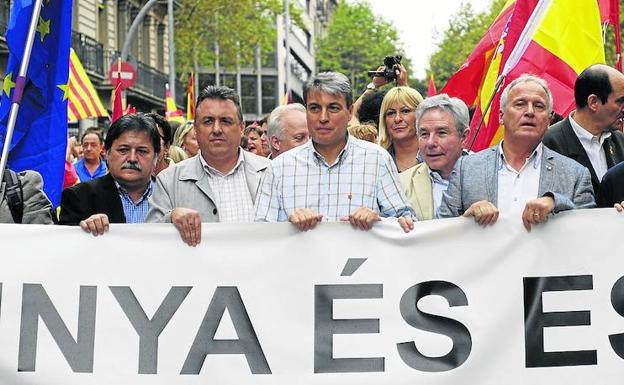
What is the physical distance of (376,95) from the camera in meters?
8.88

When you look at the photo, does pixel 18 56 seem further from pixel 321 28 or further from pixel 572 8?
pixel 321 28

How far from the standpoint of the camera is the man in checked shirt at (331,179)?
561 centimetres

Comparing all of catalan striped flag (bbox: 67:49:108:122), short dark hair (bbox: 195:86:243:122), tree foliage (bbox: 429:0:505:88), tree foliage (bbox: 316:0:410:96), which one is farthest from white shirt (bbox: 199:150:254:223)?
tree foliage (bbox: 316:0:410:96)

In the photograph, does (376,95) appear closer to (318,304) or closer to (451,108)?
(451,108)

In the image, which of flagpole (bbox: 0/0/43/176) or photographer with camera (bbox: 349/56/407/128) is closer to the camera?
flagpole (bbox: 0/0/43/176)

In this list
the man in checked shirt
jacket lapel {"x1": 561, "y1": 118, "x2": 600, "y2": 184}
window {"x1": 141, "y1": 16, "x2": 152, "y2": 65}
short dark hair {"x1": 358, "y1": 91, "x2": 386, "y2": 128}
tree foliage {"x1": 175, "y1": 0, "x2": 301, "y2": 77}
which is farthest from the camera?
window {"x1": 141, "y1": 16, "x2": 152, "y2": 65}

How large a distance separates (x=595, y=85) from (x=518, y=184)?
4.85 feet

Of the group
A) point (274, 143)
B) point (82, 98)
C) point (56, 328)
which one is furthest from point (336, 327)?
point (82, 98)

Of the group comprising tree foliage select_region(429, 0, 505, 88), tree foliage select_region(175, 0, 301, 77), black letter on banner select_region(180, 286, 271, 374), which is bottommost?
black letter on banner select_region(180, 286, 271, 374)

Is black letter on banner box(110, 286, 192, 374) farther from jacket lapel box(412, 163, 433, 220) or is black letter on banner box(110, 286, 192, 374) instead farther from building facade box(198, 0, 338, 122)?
building facade box(198, 0, 338, 122)

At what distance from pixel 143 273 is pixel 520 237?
5.29 feet

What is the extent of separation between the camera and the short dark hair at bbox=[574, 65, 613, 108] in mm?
6938

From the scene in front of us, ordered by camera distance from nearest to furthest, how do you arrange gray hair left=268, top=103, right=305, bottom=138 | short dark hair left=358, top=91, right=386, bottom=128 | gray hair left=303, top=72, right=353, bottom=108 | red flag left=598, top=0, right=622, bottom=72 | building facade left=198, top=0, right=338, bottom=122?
1. gray hair left=303, top=72, right=353, bottom=108
2. gray hair left=268, top=103, right=305, bottom=138
3. red flag left=598, top=0, right=622, bottom=72
4. short dark hair left=358, top=91, right=386, bottom=128
5. building facade left=198, top=0, right=338, bottom=122

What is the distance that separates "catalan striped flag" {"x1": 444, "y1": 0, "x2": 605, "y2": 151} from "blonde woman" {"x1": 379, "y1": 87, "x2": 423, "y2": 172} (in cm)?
84
